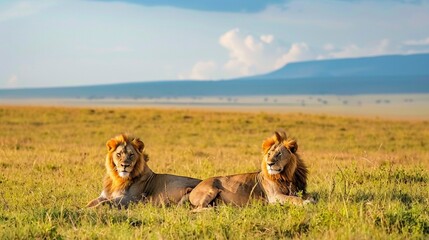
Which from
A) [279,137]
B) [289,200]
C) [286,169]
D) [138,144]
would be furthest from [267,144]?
[138,144]

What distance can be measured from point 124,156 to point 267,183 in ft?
5.83

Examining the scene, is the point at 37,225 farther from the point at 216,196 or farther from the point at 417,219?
the point at 417,219

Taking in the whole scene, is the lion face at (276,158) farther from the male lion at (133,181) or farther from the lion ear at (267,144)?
the male lion at (133,181)

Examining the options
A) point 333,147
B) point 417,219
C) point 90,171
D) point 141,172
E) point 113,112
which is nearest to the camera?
point 417,219

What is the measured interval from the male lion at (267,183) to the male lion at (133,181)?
504 millimetres

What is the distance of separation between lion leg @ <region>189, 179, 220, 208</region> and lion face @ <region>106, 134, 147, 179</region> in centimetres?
87

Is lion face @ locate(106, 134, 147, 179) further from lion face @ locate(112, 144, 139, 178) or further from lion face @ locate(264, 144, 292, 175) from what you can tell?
lion face @ locate(264, 144, 292, 175)

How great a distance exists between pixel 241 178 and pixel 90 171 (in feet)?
17.6

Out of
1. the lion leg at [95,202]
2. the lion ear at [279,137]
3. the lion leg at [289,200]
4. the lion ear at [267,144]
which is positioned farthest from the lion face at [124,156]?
the lion leg at [289,200]

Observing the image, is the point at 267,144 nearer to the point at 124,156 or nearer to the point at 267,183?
the point at 267,183

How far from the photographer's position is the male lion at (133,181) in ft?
30.7

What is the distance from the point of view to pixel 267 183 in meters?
9.03

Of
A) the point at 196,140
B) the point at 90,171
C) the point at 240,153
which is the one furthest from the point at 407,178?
the point at 196,140

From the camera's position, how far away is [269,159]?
8.91m
